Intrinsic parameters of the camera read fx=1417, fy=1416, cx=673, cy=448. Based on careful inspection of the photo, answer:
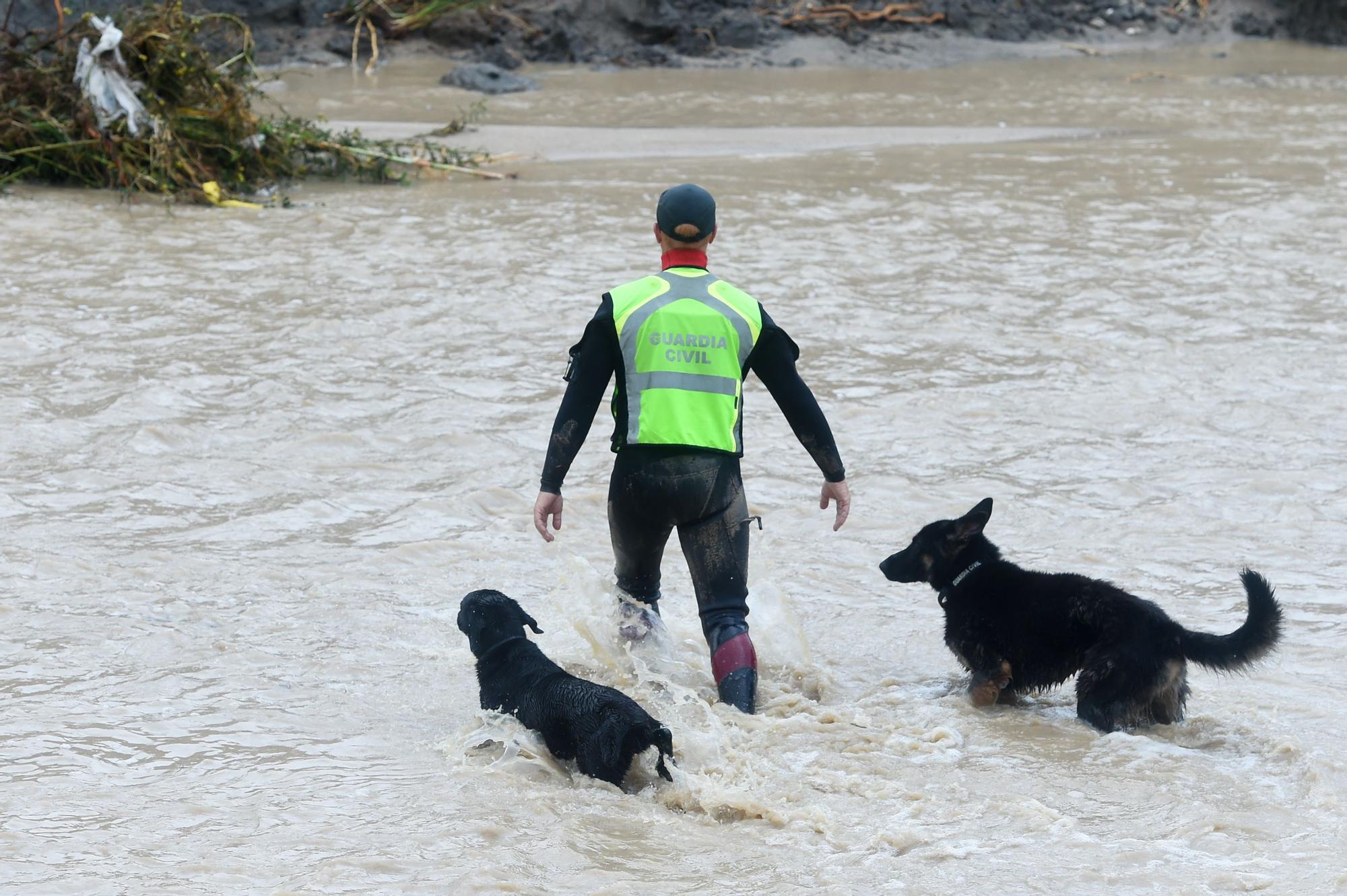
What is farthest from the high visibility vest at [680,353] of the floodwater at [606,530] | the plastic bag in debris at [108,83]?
the plastic bag in debris at [108,83]

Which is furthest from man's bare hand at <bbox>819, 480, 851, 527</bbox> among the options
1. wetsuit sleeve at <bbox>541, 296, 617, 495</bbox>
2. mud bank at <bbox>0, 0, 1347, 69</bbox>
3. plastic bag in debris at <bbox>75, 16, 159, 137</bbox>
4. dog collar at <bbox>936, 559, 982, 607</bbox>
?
mud bank at <bbox>0, 0, 1347, 69</bbox>

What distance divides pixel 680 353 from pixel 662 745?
4.45ft

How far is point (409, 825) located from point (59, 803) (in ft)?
3.35

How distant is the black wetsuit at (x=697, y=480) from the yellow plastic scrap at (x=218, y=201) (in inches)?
344

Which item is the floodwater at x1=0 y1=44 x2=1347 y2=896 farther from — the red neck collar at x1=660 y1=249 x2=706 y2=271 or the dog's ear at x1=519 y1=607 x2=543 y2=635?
the red neck collar at x1=660 y1=249 x2=706 y2=271

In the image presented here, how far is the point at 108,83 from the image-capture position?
1261 cm

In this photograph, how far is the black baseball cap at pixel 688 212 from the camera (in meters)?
4.84

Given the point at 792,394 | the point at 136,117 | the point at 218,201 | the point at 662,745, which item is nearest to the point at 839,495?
the point at 792,394

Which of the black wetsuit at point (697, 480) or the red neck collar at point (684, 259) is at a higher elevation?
the red neck collar at point (684, 259)

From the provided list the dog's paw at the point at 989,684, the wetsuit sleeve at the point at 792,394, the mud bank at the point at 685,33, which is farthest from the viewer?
the mud bank at the point at 685,33

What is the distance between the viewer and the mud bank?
21719 millimetres

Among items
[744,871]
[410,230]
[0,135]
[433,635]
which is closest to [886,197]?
[410,230]

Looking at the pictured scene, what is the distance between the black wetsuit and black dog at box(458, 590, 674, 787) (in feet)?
1.70

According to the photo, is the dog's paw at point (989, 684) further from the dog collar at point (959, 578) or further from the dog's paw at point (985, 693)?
the dog collar at point (959, 578)
